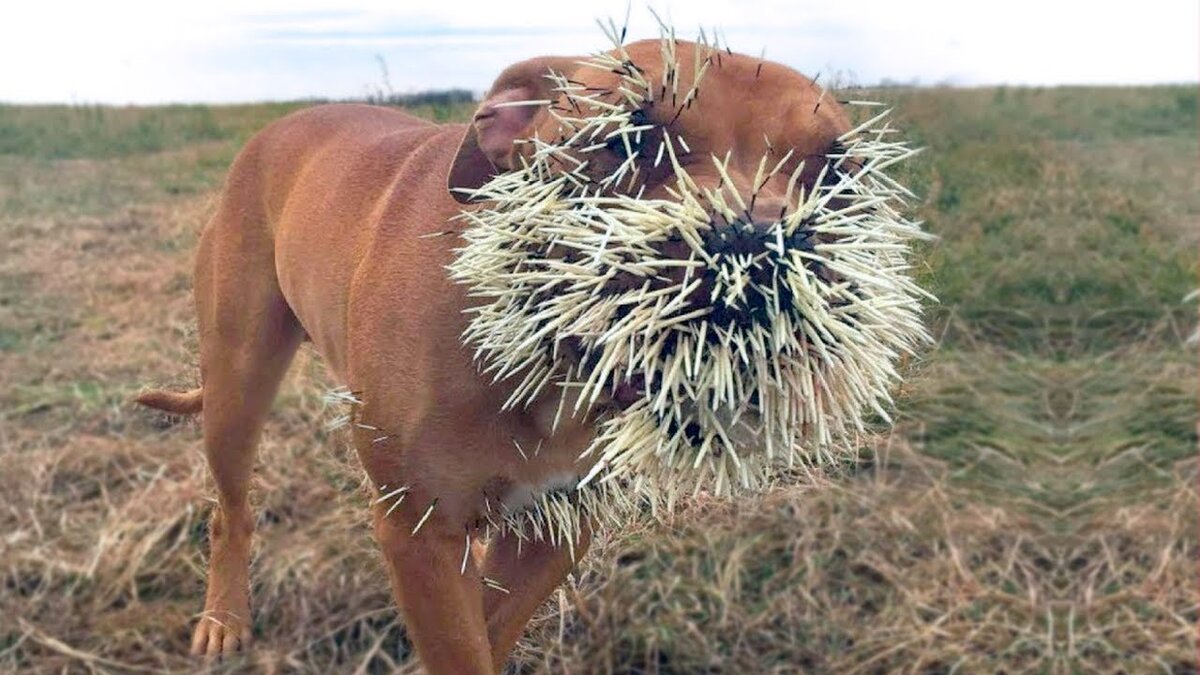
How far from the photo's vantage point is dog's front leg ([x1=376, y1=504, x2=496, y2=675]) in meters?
2.02

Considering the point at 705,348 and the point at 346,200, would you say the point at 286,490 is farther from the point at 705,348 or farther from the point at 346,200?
the point at 705,348

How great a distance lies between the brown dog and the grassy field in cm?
62

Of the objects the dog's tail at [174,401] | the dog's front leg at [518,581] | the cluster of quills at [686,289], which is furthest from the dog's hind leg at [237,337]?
the cluster of quills at [686,289]

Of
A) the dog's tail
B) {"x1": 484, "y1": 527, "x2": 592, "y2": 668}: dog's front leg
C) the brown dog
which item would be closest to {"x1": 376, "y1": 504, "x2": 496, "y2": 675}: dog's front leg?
the brown dog

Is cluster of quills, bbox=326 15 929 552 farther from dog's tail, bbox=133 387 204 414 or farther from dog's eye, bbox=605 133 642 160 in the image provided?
dog's tail, bbox=133 387 204 414

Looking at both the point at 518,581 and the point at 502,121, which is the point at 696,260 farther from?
the point at 518,581

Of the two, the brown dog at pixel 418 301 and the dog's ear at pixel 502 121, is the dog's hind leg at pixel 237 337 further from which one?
the dog's ear at pixel 502 121

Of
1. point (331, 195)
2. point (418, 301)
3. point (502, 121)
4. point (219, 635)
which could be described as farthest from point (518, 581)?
point (219, 635)

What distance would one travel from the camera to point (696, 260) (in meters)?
1.36

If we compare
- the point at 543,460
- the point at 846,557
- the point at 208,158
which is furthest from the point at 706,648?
the point at 208,158

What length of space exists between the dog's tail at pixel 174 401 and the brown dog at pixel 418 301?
32 cm

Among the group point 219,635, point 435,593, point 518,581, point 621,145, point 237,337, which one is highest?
point 621,145

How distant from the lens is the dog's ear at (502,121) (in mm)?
1728

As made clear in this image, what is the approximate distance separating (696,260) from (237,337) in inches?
71.9
